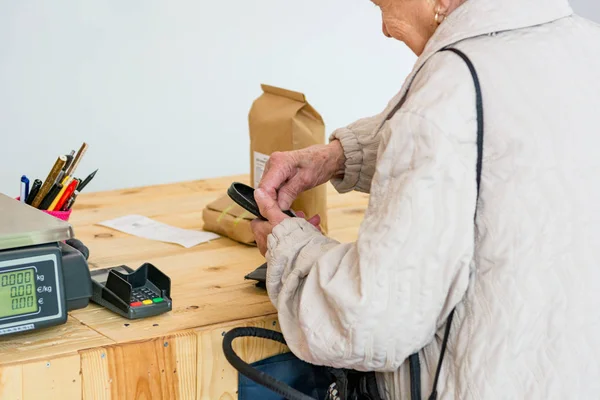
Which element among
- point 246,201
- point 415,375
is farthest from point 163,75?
point 415,375

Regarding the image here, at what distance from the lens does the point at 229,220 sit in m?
1.70

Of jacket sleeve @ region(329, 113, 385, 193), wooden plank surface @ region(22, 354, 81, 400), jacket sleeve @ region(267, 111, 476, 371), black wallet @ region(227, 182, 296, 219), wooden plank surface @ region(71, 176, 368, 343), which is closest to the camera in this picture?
jacket sleeve @ region(267, 111, 476, 371)

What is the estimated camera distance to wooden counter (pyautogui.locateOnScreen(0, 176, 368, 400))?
1.14m

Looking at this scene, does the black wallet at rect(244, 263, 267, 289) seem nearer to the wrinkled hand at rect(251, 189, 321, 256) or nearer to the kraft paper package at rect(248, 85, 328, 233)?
the wrinkled hand at rect(251, 189, 321, 256)

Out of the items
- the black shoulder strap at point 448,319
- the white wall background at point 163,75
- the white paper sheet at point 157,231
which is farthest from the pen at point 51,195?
the white wall background at point 163,75

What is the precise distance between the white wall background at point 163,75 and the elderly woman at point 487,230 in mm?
2076

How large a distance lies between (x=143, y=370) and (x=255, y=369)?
0.55 feet

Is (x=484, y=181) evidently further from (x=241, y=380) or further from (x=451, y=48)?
(x=241, y=380)

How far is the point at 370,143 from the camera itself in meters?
1.62

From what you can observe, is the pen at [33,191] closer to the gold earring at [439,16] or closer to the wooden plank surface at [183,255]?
the wooden plank surface at [183,255]

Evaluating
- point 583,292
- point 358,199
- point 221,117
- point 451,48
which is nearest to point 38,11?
point 221,117

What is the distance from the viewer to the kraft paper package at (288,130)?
1.68m

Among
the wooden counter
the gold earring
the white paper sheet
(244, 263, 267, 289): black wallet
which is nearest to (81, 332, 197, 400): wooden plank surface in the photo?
the wooden counter

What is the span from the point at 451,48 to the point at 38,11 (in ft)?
6.96
